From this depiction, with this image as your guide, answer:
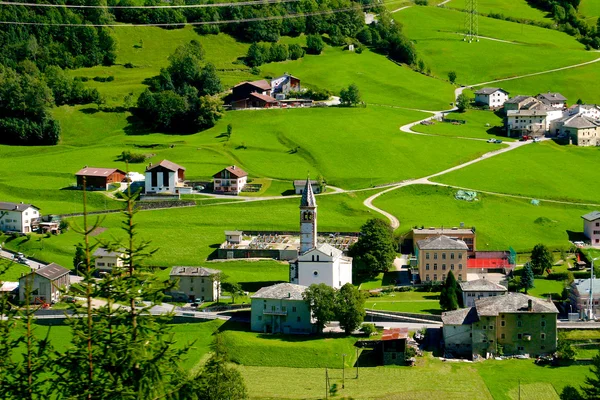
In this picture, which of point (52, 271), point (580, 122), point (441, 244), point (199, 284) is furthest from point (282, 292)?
point (580, 122)

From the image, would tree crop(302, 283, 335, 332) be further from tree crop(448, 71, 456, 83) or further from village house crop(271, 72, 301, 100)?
tree crop(448, 71, 456, 83)

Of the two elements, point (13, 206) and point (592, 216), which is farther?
point (592, 216)

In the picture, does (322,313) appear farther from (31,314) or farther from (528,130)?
(528,130)

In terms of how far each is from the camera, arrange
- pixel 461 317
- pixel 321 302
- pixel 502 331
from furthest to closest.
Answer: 1. pixel 321 302
2. pixel 502 331
3. pixel 461 317

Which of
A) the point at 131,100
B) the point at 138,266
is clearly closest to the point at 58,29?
the point at 131,100

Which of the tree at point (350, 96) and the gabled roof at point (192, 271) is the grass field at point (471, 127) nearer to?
the tree at point (350, 96)

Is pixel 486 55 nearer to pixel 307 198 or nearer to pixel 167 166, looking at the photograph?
pixel 167 166
